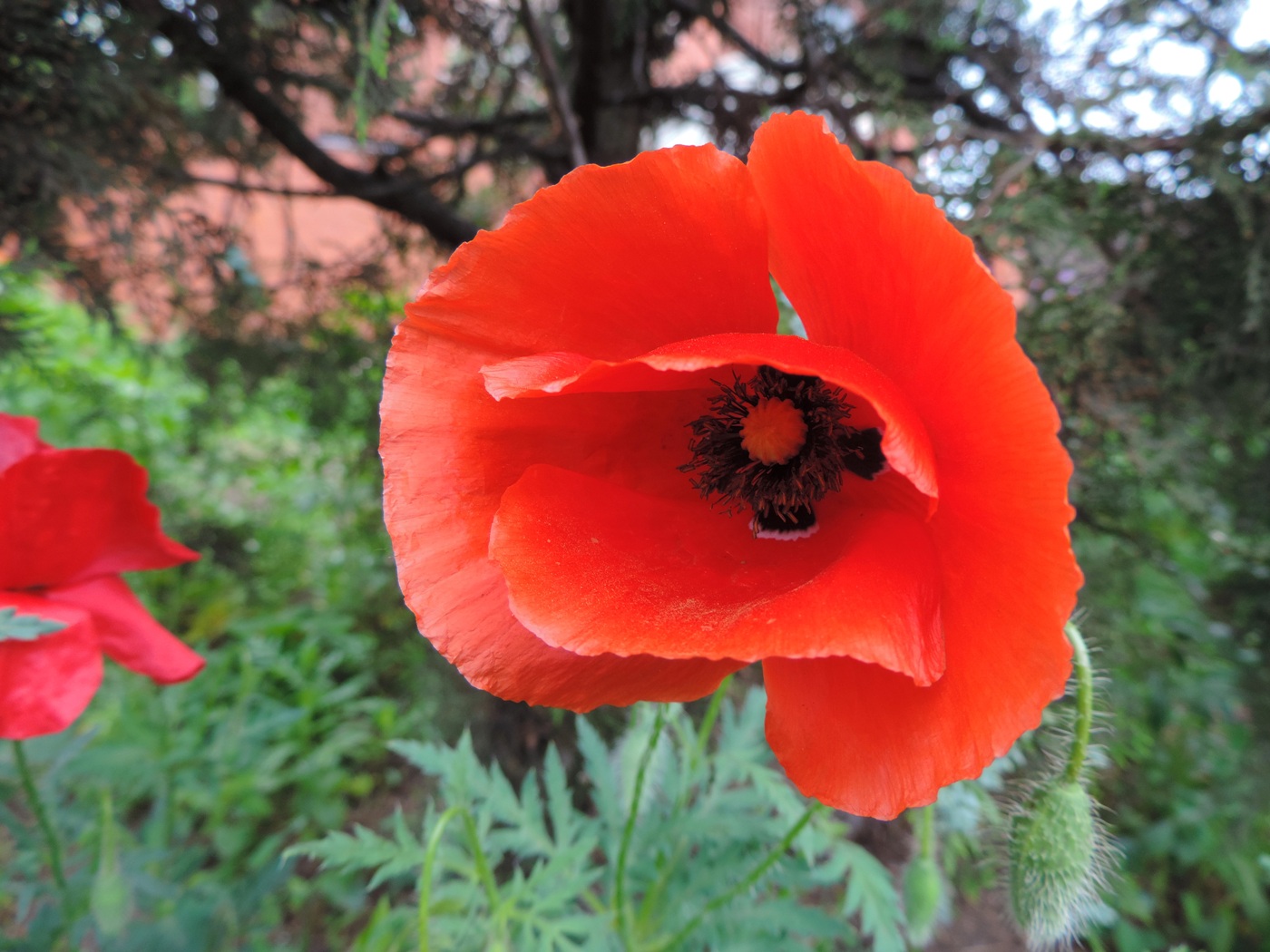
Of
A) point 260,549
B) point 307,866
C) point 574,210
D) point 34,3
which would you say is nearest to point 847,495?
point 574,210

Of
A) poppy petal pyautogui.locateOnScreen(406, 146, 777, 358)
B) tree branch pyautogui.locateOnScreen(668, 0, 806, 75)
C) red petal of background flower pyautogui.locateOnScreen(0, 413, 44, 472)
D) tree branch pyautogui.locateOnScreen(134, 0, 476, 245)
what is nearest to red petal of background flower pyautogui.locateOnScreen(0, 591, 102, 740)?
red petal of background flower pyautogui.locateOnScreen(0, 413, 44, 472)

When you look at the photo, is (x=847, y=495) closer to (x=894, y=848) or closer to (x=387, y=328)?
(x=894, y=848)

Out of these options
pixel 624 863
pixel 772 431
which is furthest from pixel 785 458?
pixel 624 863

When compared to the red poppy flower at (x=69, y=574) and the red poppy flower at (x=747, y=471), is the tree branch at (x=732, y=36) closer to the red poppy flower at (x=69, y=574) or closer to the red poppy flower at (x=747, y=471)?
the red poppy flower at (x=747, y=471)

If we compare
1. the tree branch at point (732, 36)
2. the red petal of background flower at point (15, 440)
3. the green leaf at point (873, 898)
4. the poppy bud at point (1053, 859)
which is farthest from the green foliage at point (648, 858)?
the tree branch at point (732, 36)

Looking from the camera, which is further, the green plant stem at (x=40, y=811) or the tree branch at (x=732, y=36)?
the tree branch at (x=732, y=36)

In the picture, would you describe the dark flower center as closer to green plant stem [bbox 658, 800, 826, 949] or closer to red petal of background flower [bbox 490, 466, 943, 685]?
red petal of background flower [bbox 490, 466, 943, 685]

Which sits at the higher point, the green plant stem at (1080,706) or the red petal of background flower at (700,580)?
the red petal of background flower at (700,580)

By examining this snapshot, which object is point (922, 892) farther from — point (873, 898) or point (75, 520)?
point (75, 520)
